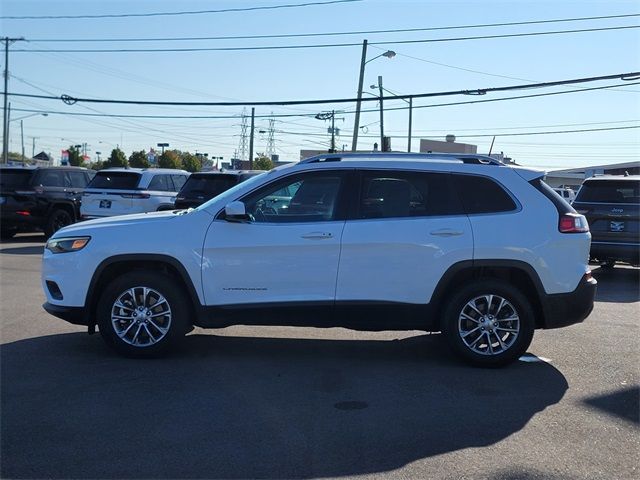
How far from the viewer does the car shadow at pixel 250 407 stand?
4.25 meters

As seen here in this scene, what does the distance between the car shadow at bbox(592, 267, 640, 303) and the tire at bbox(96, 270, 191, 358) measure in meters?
7.05

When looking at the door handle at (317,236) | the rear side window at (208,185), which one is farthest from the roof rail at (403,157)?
the rear side window at (208,185)

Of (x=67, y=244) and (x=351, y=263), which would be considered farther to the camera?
(x=67, y=244)

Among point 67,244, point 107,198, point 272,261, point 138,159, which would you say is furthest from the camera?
point 138,159

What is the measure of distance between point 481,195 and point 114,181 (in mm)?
11687

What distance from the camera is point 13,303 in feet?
29.9

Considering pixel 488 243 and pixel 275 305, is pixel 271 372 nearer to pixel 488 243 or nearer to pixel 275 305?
pixel 275 305

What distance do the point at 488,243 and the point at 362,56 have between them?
24.3m

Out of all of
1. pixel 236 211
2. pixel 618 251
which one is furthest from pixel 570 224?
pixel 618 251

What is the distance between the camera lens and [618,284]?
12.6m

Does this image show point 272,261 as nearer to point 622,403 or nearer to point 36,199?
point 622,403

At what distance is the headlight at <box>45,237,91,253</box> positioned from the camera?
648 cm

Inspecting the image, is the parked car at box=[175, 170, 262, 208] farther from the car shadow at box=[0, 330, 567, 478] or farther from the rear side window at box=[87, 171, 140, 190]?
the car shadow at box=[0, 330, 567, 478]

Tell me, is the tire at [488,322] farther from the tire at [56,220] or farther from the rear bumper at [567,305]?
the tire at [56,220]
